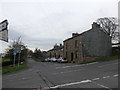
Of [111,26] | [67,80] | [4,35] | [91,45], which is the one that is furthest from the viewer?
[111,26]

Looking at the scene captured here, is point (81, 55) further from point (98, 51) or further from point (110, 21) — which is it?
point (110, 21)

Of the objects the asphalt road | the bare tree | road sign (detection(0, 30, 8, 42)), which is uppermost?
the bare tree

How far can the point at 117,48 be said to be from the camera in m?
38.5

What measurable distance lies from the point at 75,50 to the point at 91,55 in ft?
16.0

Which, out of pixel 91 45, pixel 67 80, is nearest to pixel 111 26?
pixel 91 45

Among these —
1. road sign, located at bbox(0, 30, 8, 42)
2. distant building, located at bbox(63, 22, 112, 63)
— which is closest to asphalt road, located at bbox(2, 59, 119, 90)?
road sign, located at bbox(0, 30, 8, 42)

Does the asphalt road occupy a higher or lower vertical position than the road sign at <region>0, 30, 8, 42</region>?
lower

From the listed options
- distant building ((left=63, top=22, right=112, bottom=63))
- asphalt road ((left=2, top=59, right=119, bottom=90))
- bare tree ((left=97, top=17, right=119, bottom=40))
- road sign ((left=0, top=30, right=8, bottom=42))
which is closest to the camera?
road sign ((left=0, top=30, right=8, bottom=42))

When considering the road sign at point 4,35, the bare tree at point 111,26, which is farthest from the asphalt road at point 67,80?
the bare tree at point 111,26

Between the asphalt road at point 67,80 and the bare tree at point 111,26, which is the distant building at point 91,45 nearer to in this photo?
the bare tree at point 111,26

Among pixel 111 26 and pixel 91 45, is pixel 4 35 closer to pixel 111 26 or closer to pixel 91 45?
pixel 91 45

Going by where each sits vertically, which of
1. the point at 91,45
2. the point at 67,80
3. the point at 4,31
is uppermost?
the point at 91,45

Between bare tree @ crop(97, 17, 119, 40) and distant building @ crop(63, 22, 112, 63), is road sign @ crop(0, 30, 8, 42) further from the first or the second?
bare tree @ crop(97, 17, 119, 40)

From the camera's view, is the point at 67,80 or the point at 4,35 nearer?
the point at 4,35
